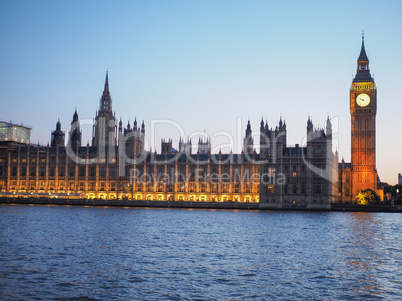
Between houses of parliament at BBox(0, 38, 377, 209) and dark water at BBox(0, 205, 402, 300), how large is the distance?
65.0 metres

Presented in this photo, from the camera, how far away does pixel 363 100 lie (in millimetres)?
143875

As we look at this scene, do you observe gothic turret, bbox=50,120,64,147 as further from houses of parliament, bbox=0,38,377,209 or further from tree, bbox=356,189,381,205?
tree, bbox=356,189,381,205

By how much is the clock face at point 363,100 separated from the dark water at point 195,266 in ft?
301

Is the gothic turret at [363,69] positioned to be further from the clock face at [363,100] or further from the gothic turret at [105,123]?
the gothic turret at [105,123]

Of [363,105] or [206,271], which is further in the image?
[363,105]

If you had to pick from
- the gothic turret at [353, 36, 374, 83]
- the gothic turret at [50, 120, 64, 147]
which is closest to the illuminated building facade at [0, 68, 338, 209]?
the gothic turret at [50, 120, 64, 147]

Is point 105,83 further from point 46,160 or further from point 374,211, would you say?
point 374,211

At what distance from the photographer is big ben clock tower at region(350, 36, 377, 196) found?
13912cm

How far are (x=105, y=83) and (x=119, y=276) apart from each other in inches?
6180

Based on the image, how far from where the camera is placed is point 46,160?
496ft

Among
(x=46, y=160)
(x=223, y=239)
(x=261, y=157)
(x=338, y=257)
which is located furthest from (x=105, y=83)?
(x=338, y=257)

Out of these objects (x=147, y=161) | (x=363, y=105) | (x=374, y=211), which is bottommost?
(x=374, y=211)

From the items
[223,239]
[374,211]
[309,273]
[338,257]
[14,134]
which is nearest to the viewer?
[309,273]

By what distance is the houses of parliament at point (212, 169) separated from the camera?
122312mm
